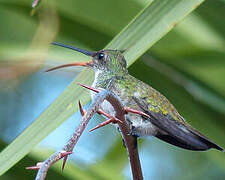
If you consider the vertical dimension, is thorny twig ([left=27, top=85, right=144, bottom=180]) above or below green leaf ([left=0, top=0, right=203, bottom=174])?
below

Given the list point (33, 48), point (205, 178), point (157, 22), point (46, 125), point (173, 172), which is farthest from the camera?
point (173, 172)

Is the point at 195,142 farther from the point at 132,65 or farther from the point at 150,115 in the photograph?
the point at 132,65

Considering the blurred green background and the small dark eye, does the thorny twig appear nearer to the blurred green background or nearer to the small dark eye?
the blurred green background

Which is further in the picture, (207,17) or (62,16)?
(62,16)

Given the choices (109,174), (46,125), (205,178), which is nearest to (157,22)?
(46,125)

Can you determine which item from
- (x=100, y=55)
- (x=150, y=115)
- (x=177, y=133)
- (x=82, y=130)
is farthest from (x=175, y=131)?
(x=82, y=130)

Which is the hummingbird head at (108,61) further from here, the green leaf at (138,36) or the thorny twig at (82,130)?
the thorny twig at (82,130)

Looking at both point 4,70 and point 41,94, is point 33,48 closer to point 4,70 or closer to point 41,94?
point 4,70

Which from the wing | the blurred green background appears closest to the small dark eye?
the blurred green background
